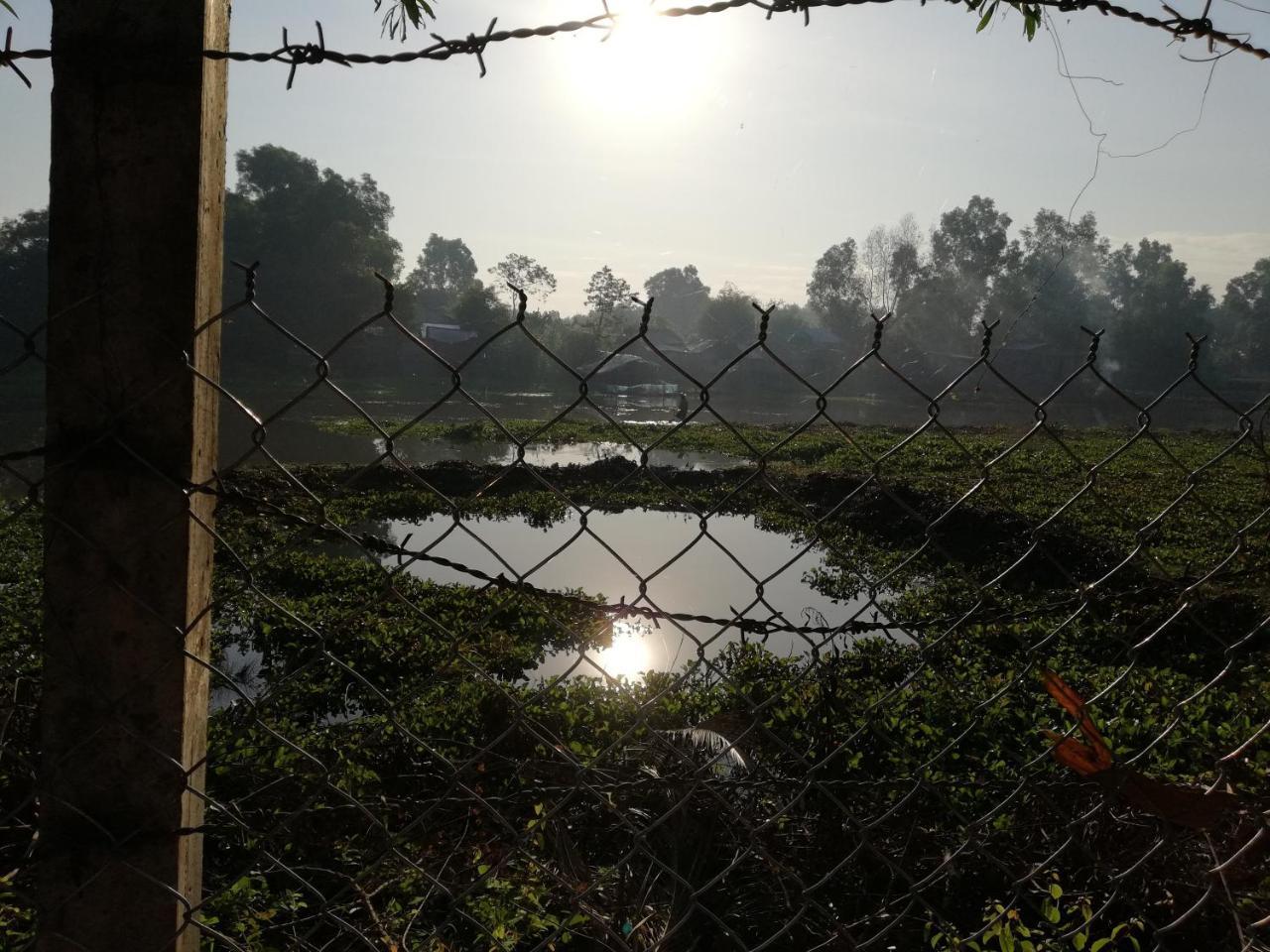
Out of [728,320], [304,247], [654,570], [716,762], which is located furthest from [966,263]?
[304,247]

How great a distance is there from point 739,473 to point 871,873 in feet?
35.7

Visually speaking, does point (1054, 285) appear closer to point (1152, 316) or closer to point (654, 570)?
point (654, 570)

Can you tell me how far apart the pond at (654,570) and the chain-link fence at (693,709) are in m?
0.06

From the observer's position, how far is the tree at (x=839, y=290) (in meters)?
4.53

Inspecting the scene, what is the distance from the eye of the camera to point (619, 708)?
397 centimetres

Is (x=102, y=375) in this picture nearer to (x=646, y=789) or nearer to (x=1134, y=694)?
(x=646, y=789)

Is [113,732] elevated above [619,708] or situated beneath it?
elevated above

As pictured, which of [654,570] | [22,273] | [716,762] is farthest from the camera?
[22,273]

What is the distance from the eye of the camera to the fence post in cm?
90

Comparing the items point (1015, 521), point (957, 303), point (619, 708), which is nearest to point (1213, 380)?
point (1015, 521)

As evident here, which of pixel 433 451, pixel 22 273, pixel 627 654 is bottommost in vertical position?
pixel 627 654

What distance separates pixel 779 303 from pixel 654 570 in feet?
15.1

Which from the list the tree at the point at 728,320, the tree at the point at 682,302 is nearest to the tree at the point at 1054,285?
the tree at the point at 728,320

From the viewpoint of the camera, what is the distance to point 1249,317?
18.8 metres
